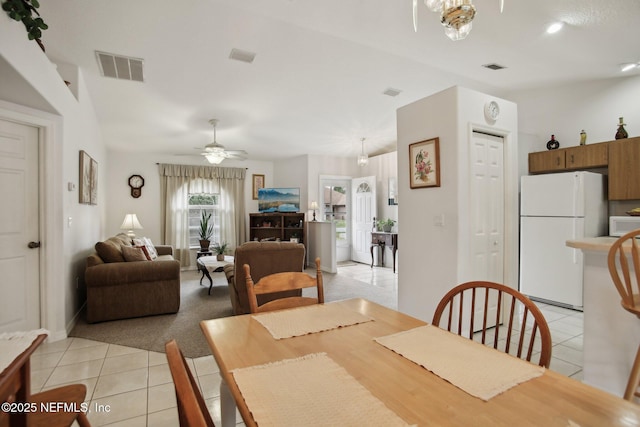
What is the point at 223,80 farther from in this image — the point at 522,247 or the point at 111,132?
the point at 522,247

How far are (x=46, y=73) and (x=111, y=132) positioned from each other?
10.5ft

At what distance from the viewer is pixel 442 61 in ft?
11.7

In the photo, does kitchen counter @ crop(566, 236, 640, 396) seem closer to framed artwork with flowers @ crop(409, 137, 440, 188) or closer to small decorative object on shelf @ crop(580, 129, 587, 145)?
framed artwork with flowers @ crop(409, 137, 440, 188)

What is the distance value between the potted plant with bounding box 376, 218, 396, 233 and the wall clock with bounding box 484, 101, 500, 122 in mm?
3534

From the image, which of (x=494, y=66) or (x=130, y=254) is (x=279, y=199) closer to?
(x=130, y=254)

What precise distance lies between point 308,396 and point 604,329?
1.99 meters

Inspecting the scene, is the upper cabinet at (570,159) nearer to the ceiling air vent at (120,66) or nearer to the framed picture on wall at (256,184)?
the ceiling air vent at (120,66)

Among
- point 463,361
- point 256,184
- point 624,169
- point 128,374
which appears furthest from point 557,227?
point 256,184

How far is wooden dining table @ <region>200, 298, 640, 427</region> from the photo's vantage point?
2.35 ft

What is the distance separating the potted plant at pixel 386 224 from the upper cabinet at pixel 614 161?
2894mm

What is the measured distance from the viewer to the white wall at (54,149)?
2.19m

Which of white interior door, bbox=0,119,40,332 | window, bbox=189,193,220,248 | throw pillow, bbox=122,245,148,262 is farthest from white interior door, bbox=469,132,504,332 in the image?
window, bbox=189,193,220,248

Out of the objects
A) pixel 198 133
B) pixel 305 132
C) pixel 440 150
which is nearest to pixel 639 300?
pixel 440 150

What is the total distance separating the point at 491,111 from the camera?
3086mm
